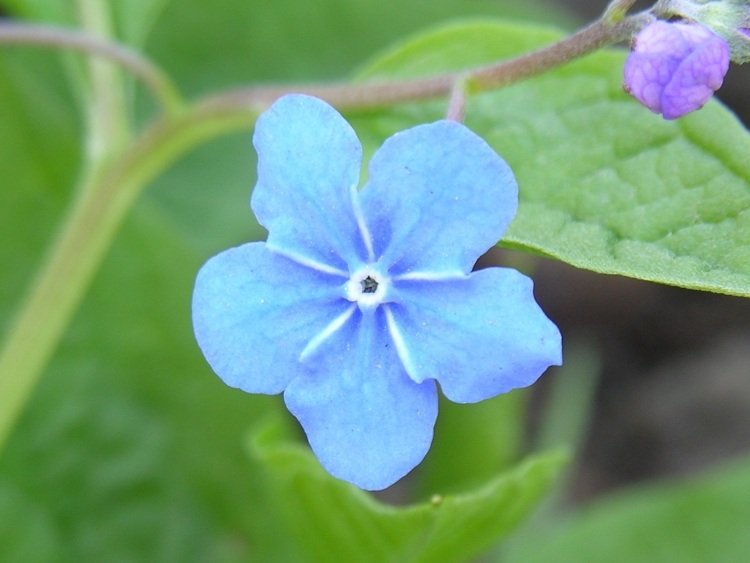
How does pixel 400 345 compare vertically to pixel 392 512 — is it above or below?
above

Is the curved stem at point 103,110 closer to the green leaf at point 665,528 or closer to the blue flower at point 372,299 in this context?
the blue flower at point 372,299

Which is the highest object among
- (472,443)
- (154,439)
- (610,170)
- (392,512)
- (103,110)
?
(103,110)

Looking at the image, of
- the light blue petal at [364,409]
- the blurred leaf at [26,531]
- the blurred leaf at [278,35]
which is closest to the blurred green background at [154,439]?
the blurred leaf at [26,531]

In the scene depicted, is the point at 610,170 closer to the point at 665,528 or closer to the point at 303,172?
the point at 303,172

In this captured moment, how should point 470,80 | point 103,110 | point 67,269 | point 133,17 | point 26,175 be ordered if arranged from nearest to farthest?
point 470,80 → point 67,269 → point 103,110 → point 133,17 → point 26,175

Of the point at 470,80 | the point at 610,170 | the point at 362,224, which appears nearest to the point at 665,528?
the point at 610,170

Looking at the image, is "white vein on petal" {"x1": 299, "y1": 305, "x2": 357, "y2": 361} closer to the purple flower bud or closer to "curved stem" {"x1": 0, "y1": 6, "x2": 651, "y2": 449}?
the purple flower bud

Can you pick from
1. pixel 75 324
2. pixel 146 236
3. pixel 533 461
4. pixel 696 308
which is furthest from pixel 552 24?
pixel 533 461
